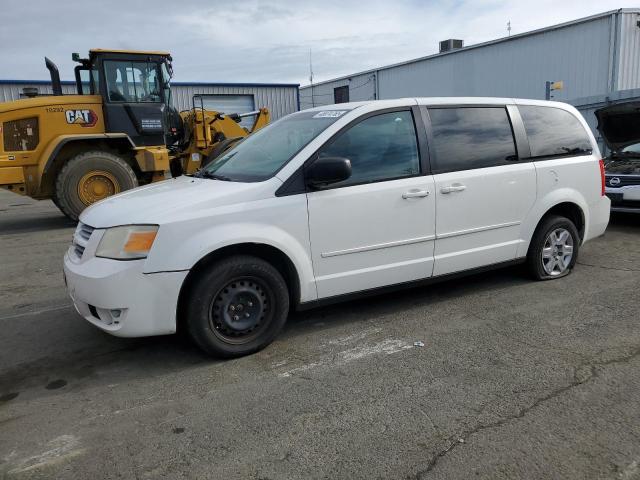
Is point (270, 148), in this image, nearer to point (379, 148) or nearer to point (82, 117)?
point (379, 148)

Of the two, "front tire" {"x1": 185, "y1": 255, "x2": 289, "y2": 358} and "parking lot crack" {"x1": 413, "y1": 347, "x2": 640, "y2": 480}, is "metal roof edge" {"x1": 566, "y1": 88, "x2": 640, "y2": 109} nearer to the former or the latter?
"parking lot crack" {"x1": 413, "y1": 347, "x2": 640, "y2": 480}

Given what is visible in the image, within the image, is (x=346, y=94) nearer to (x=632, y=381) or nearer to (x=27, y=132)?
(x=27, y=132)

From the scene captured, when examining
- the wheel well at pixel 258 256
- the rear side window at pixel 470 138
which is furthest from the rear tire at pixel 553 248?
the wheel well at pixel 258 256

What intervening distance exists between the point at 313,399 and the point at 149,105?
8.59 m

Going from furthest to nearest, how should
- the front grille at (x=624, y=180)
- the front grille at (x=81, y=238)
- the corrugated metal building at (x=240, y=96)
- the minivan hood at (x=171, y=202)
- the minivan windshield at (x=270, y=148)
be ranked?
the corrugated metal building at (x=240, y=96), the front grille at (x=624, y=180), the minivan windshield at (x=270, y=148), the front grille at (x=81, y=238), the minivan hood at (x=171, y=202)

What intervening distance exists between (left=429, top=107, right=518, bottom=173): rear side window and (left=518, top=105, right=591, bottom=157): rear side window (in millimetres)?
294

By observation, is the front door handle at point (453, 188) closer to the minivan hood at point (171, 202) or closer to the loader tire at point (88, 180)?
the minivan hood at point (171, 202)

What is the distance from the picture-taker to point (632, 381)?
3.22 meters

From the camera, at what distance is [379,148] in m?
4.20

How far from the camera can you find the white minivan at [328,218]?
3463mm

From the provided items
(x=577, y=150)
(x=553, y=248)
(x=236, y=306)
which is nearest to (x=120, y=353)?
(x=236, y=306)

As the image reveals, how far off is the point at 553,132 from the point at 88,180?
8.00 meters

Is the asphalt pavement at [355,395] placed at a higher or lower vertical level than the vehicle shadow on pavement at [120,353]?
lower

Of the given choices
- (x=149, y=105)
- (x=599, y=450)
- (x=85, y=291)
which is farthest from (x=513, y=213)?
(x=149, y=105)
